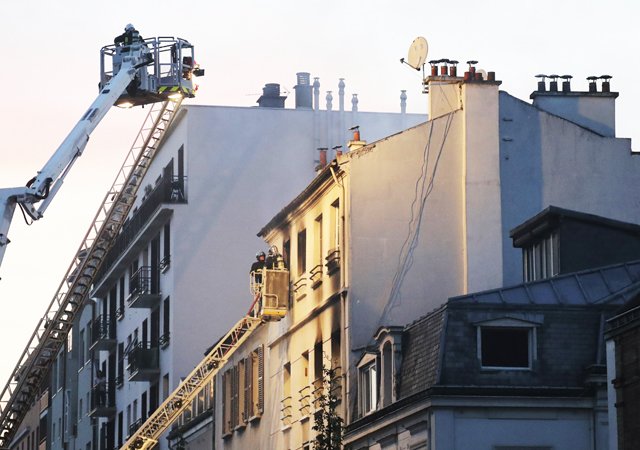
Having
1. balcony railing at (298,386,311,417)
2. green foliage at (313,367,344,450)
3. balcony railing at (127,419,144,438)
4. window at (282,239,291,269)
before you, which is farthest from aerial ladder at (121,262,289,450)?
balcony railing at (127,419,144,438)

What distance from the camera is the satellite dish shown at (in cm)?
4609

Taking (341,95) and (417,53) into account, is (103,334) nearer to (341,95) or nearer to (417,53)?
(341,95)

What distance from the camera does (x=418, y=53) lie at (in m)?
46.3

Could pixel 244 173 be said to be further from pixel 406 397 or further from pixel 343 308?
pixel 406 397

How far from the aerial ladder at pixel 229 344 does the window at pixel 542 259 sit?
10392 mm

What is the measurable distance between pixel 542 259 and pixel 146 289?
114ft

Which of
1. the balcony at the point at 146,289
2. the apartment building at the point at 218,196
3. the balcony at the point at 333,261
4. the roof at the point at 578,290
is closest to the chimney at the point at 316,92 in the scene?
the apartment building at the point at 218,196

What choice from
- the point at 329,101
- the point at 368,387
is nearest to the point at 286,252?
the point at 368,387

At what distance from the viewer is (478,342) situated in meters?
36.8

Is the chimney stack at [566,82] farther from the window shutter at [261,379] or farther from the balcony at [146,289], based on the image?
the balcony at [146,289]

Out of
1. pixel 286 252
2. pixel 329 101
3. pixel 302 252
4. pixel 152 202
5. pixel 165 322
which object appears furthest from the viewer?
pixel 152 202

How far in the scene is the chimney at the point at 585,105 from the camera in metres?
47.7

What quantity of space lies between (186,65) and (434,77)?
707cm

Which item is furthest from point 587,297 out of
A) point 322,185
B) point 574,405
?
point 322,185
